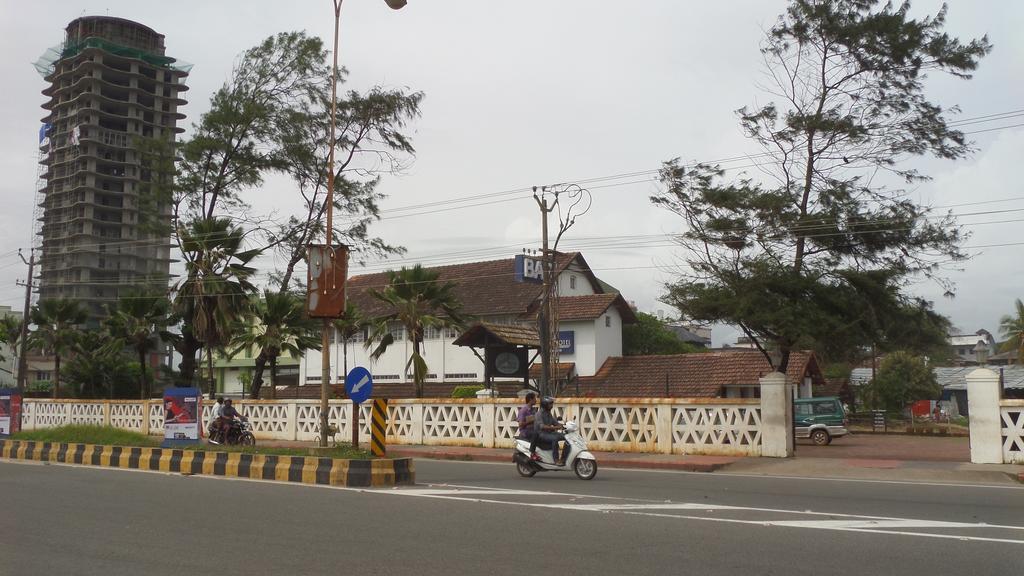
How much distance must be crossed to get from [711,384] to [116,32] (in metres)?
122

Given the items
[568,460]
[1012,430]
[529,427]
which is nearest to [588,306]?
[1012,430]

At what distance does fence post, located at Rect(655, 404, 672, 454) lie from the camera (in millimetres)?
22391

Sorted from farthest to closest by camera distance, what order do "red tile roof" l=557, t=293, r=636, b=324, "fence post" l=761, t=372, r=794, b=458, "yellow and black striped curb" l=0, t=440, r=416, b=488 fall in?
1. "red tile roof" l=557, t=293, r=636, b=324
2. "fence post" l=761, t=372, r=794, b=458
3. "yellow and black striped curb" l=0, t=440, r=416, b=488

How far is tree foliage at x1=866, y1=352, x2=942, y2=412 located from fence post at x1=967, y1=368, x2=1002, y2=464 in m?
44.2

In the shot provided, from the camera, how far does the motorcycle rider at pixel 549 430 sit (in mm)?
16969

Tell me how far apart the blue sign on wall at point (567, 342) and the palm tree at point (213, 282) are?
1748 centimetres

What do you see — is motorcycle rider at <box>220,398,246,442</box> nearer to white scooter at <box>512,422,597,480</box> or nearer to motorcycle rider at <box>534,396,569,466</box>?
white scooter at <box>512,422,597,480</box>

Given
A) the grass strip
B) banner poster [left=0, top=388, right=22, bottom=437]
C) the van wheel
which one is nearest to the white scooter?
the grass strip

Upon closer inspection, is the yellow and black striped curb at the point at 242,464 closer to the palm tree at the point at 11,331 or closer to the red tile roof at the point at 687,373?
the red tile roof at the point at 687,373

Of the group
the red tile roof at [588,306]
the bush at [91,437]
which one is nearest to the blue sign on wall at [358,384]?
the bush at [91,437]

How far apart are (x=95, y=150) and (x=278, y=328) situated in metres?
104

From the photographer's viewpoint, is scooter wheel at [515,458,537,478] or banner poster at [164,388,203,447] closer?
scooter wheel at [515,458,537,478]

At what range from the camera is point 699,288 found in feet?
97.5

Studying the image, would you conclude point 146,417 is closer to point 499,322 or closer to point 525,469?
point 499,322
